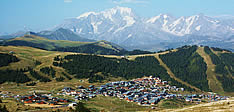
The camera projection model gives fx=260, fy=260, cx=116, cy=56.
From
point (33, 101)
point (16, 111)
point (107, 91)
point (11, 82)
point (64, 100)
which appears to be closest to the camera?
point (16, 111)

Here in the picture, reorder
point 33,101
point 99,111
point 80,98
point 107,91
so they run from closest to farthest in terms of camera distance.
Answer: point 99,111, point 33,101, point 80,98, point 107,91

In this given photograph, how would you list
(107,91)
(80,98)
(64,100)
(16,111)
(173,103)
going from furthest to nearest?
(107,91) → (173,103) → (80,98) → (64,100) → (16,111)

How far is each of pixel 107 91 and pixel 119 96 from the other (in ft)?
36.6

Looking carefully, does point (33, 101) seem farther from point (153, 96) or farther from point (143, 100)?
point (153, 96)

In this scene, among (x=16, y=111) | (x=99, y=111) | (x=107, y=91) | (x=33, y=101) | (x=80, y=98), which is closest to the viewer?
(x=16, y=111)

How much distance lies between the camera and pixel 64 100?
14425 centimetres

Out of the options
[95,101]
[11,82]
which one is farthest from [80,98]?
[11,82]

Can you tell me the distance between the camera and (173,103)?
552 feet

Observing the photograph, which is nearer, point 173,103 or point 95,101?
point 95,101

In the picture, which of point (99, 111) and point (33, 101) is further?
point (33, 101)

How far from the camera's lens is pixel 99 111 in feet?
406

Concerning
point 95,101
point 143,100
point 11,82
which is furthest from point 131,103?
point 11,82

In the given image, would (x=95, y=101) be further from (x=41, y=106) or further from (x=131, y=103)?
(x=41, y=106)

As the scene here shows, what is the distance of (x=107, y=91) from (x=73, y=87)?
24.6 metres
